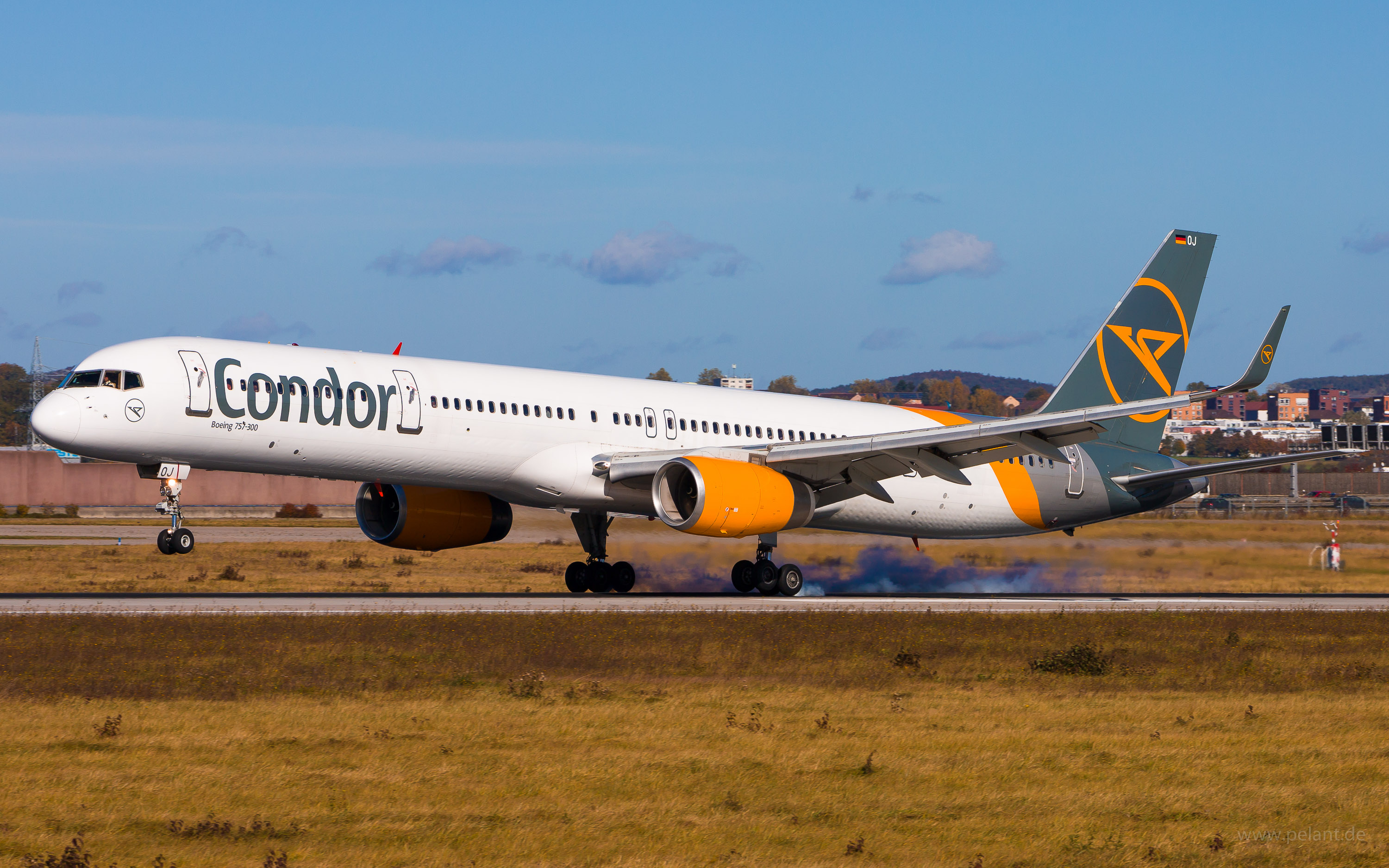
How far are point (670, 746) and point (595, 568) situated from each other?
60.8 ft

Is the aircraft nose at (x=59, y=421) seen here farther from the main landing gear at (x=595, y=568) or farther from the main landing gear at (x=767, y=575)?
the main landing gear at (x=767, y=575)

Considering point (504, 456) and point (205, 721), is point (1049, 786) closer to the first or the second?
point (205, 721)

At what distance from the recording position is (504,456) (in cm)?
2708

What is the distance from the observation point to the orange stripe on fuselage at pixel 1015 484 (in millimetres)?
33594

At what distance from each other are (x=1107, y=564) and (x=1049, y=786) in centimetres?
2461

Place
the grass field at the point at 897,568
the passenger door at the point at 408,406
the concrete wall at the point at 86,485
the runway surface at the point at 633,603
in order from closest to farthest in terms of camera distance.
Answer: the runway surface at the point at 633,603 → the passenger door at the point at 408,406 → the grass field at the point at 897,568 → the concrete wall at the point at 86,485

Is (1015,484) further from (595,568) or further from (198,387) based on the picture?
(198,387)

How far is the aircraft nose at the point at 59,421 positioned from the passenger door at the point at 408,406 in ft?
18.2

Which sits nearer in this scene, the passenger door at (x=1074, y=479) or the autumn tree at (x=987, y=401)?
the passenger door at (x=1074, y=479)

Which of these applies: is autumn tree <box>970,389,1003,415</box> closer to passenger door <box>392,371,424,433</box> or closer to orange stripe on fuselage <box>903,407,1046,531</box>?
orange stripe on fuselage <box>903,407,1046,531</box>

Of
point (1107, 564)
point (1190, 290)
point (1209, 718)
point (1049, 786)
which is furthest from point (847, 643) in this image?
point (1190, 290)

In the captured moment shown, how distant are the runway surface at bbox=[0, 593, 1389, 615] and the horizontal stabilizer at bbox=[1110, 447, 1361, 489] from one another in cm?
298

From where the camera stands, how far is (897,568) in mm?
34031

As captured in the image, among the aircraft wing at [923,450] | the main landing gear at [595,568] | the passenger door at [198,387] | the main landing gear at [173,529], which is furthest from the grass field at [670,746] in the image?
the main landing gear at [595,568]
